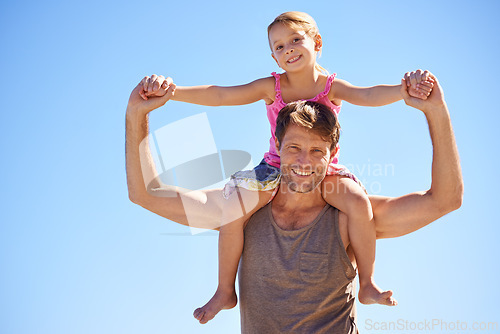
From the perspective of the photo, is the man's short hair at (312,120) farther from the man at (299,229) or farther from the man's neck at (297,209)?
the man's neck at (297,209)

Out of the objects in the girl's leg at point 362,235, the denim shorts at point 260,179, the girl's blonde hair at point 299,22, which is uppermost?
the girl's blonde hair at point 299,22

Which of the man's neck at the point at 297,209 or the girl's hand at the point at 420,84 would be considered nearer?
the girl's hand at the point at 420,84

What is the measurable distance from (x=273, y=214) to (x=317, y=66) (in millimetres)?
1332

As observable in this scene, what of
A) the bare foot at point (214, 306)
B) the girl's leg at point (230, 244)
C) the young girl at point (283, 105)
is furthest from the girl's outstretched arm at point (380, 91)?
the bare foot at point (214, 306)

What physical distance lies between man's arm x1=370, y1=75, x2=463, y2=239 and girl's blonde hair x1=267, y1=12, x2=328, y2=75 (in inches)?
43.4

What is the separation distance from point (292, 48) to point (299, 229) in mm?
1396

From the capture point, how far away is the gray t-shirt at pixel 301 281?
3338 millimetres

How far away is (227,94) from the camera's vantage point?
3.89 metres

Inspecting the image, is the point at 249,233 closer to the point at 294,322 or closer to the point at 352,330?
the point at 294,322

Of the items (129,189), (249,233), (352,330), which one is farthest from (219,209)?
(352,330)

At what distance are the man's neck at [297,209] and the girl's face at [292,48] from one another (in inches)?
39.0

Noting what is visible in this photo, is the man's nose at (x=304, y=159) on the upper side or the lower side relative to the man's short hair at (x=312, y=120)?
lower

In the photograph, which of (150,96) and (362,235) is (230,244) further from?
(150,96)

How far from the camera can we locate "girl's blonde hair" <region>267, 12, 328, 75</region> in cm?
395
